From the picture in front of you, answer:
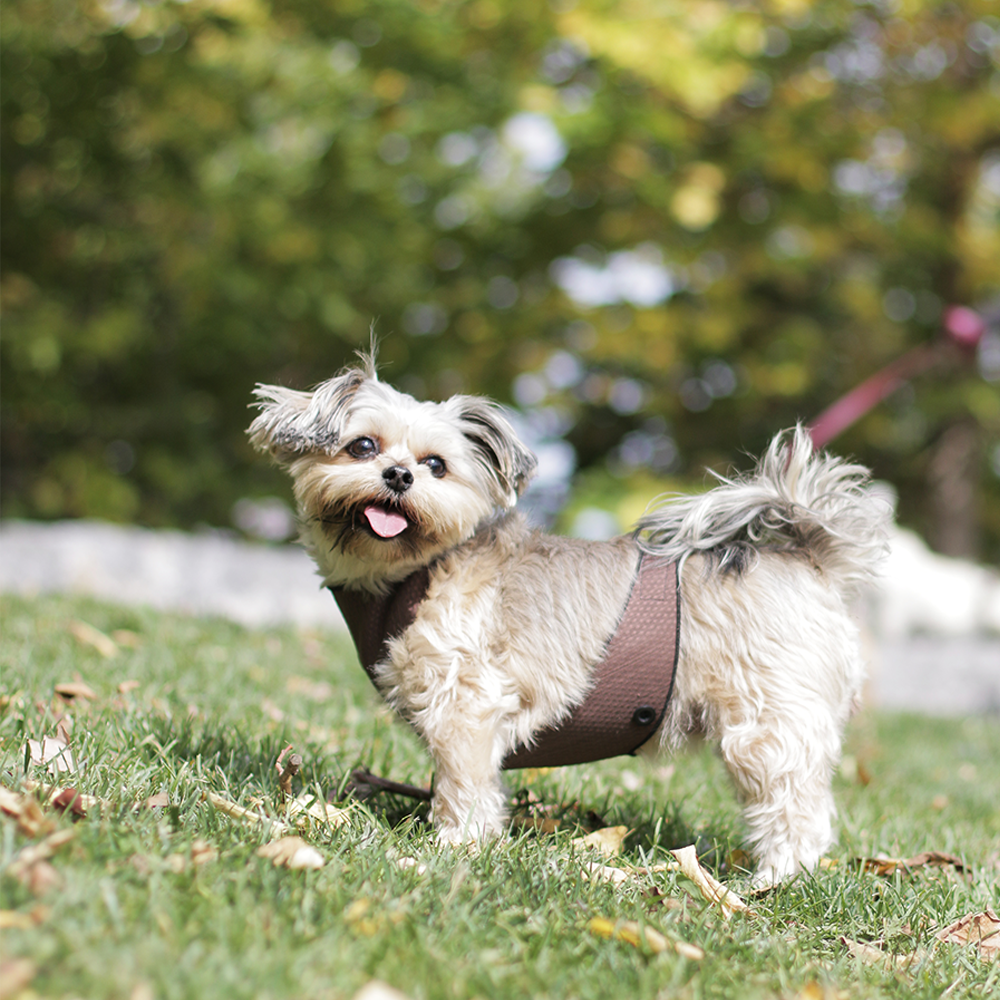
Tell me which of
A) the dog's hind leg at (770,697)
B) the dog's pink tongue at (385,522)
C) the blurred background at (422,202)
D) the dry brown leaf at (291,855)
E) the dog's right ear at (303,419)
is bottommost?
the dry brown leaf at (291,855)

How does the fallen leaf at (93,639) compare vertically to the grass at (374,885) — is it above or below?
below

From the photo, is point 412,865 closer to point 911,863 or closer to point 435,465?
point 435,465

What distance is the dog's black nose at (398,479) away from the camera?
281 centimetres

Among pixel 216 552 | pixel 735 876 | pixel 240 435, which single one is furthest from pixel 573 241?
pixel 735 876

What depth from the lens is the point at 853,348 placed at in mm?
15477

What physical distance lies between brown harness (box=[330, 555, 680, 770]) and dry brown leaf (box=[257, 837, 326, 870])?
0.76 m

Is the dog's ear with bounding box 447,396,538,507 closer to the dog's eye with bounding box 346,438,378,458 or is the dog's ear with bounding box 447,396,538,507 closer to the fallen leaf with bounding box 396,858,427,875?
the dog's eye with bounding box 346,438,378,458

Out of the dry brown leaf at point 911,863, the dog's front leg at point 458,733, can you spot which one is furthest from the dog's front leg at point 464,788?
the dry brown leaf at point 911,863

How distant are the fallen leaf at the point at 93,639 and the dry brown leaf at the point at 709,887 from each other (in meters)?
3.04

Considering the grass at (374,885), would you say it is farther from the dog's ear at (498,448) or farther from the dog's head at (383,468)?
the dog's ear at (498,448)

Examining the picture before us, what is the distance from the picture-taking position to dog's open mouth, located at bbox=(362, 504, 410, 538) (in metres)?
2.80

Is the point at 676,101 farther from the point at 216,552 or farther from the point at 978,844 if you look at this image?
the point at 978,844

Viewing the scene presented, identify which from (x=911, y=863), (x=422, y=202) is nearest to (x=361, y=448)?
(x=911, y=863)

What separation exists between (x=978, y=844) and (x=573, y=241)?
893 centimetres
